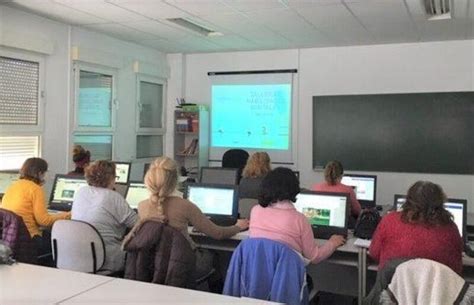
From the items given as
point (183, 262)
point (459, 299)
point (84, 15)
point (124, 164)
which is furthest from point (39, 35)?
point (459, 299)

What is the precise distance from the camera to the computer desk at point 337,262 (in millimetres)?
3199

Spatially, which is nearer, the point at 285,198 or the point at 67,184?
the point at 285,198

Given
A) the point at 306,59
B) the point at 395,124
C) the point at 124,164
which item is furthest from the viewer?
the point at 306,59

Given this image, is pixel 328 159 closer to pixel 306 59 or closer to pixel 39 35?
pixel 306 59

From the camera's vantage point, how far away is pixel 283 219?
8.66 feet

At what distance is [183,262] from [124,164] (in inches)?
119

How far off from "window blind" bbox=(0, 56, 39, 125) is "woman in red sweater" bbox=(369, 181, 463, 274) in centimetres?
415

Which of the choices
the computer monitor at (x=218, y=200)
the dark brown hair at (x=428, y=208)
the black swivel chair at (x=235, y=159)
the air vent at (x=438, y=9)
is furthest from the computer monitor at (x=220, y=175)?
the air vent at (x=438, y=9)

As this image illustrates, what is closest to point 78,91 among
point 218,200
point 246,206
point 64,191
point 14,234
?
point 64,191

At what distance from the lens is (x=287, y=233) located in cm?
261

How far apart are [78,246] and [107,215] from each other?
11.4 inches

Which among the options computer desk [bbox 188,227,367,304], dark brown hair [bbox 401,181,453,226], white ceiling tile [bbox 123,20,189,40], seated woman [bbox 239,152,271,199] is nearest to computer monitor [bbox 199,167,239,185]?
seated woman [bbox 239,152,271,199]

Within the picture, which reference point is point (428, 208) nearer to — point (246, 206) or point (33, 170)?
point (246, 206)

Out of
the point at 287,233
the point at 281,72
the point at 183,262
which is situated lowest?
the point at 183,262
